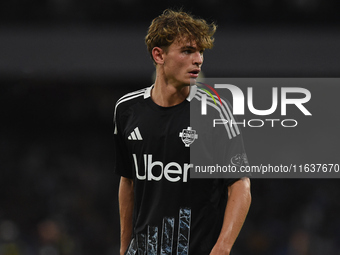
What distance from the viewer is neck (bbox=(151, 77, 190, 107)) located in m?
3.07

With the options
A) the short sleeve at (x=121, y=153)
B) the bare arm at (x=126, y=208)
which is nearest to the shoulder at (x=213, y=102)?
the short sleeve at (x=121, y=153)

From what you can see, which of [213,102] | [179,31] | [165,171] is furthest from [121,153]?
[179,31]

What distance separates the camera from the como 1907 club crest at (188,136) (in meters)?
2.96

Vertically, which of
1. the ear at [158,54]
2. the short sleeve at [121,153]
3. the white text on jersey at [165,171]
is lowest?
the white text on jersey at [165,171]

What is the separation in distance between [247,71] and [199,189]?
7325 millimetres

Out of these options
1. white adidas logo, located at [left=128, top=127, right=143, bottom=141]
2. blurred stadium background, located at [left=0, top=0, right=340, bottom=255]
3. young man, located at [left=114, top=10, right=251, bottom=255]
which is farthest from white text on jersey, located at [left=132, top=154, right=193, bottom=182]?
blurred stadium background, located at [left=0, top=0, right=340, bottom=255]

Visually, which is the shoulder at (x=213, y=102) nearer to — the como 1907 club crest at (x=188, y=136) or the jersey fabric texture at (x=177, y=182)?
the jersey fabric texture at (x=177, y=182)

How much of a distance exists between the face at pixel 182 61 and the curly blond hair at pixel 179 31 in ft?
0.10

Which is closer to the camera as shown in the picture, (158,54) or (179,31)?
(179,31)

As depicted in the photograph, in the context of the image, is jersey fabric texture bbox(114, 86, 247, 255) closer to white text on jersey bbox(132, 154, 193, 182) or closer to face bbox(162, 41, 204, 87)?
white text on jersey bbox(132, 154, 193, 182)

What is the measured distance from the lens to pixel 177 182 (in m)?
2.98

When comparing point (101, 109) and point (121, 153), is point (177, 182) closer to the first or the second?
point (121, 153)

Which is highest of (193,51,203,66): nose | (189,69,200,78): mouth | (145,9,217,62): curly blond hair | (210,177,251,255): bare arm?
(145,9,217,62): curly blond hair

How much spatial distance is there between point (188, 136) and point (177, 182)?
9.7 inches
